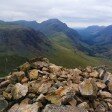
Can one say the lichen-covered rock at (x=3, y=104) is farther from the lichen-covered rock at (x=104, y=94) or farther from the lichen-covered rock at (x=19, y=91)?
the lichen-covered rock at (x=104, y=94)

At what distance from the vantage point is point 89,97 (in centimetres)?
2911

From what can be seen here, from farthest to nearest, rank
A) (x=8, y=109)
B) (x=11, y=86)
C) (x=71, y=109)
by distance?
(x=11, y=86), (x=8, y=109), (x=71, y=109)

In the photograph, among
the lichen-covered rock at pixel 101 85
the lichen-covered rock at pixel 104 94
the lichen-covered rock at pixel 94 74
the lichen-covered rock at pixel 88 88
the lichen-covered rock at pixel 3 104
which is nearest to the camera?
the lichen-covered rock at pixel 3 104

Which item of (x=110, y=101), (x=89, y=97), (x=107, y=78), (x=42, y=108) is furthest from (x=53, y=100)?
(x=107, y=78)

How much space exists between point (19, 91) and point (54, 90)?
3.23 metres

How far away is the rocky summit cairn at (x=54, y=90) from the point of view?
27125mm

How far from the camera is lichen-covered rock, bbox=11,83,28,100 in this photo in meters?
29.0

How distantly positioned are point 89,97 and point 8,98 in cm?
751

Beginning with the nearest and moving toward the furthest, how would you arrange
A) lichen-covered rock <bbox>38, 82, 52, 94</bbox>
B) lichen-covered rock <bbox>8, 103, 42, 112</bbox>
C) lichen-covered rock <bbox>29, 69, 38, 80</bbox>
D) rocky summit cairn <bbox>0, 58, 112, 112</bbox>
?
lichen-covered rock <bbox>8, 103, 42, 112</bbox>, rocky summit cairn <bbox>0, 58, 112, 112</bbox>, lichen-covered rock <bbox>38, 82, 52, 94</bbox>, lichen-covered rock <bbox>29, 69, 38, 80</bbox>

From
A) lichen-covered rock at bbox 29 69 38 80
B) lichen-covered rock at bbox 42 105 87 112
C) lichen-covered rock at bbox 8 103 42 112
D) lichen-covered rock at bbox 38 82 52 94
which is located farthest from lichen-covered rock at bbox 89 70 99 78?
lichen-covered rock at bbox 8 103 42 112

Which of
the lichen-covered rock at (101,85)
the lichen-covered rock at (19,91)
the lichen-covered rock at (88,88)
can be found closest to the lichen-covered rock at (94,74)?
the lichen-covered rock at (101,85)

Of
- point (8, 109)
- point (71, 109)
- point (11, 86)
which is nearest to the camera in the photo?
point (71, 109)

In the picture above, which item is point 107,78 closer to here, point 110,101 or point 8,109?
point 110,101

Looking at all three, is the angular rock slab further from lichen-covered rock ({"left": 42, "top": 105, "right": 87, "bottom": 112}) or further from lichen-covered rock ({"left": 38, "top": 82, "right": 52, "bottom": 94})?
lichen-covered rock ({"left": 38, "top": 82, "right": 52, "bottom": 94})
